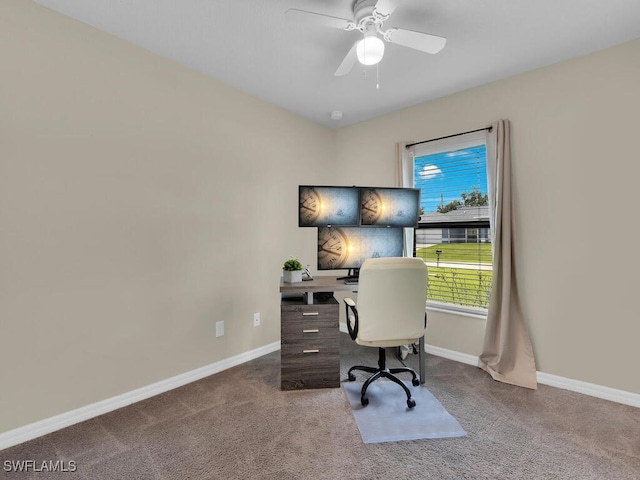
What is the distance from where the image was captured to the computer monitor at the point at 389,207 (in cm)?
275

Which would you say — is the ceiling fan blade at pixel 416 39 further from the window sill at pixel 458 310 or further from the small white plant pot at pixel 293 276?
the window sill at pixel 458 310

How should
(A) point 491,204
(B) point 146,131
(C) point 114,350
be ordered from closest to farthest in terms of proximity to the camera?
1. (C) point 114,350
2. (B) point 146,131
3. (A) point 491,204

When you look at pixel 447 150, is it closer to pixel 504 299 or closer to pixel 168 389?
pixel 504 299

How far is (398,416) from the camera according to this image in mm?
2037

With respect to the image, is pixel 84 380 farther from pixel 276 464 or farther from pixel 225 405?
pixel 276 464

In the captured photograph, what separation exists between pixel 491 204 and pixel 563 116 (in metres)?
0.82

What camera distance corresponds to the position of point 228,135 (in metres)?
2.85

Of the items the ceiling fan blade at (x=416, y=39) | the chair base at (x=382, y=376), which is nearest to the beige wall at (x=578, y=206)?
the chair base at (x=382, y=376)

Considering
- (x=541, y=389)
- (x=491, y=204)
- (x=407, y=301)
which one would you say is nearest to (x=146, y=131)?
(x=407, y=301)

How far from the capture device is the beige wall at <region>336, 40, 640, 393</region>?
2186 mm

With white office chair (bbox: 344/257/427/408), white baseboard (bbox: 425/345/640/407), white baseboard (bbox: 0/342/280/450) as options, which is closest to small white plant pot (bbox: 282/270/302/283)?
white office chair (bbox: 344/257/427/408)

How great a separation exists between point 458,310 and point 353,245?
1.25 metres

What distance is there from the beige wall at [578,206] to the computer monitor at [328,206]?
1378mm

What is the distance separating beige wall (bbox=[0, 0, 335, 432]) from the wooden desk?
73 centimetres
